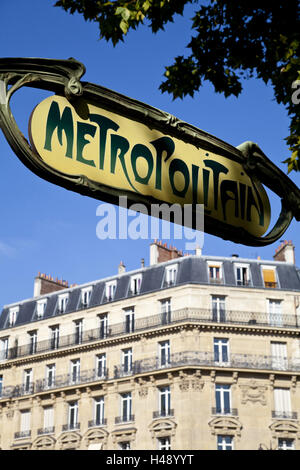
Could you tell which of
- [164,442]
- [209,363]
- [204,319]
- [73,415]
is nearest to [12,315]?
[73,415]

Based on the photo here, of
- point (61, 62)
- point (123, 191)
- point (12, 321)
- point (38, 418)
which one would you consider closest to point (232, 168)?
point (123, 191)

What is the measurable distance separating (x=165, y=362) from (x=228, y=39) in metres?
41.5

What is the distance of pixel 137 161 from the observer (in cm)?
267

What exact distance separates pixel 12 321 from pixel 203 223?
5565 cm

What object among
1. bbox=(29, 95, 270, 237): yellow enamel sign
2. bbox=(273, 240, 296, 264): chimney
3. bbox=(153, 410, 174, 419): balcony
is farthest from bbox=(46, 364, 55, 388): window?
bbox=(29, 95, 270, 237): yellow enamel sign

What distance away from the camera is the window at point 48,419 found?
49625 millimetres

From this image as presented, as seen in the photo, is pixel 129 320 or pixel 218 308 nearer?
pixel 218 308

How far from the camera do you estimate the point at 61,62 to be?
2.57 metres

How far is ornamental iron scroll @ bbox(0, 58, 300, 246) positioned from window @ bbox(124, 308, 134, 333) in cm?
4570

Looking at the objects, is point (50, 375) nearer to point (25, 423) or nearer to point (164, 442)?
point (25, 423)

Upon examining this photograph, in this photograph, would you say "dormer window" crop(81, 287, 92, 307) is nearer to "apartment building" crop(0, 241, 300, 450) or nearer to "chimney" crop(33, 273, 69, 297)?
"apartment building" crop(0, 241, 300, 450)

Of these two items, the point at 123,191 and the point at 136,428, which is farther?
the point at 136,428

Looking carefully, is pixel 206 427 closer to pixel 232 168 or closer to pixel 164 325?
pixel 164 325

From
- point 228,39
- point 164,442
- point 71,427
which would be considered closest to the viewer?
point 228,39
